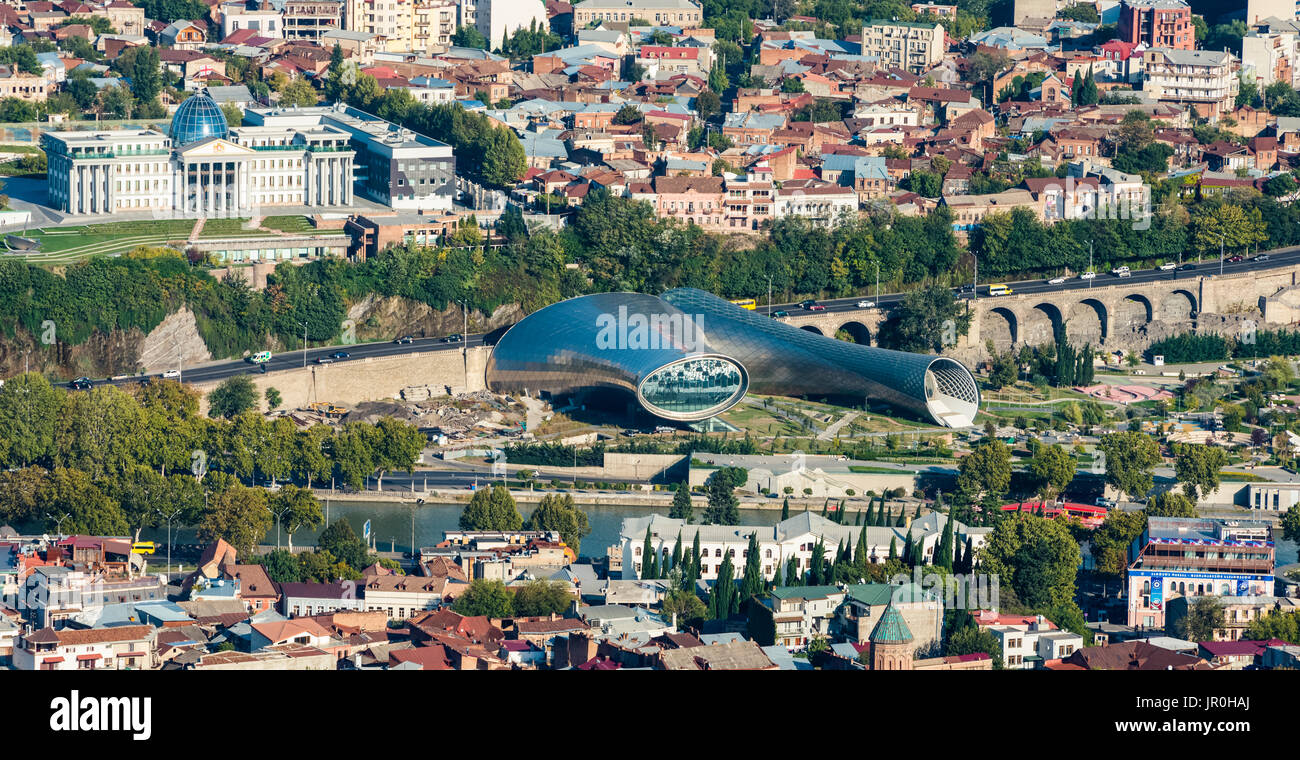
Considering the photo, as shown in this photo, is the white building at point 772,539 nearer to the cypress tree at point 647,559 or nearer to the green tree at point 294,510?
the cypress tree at point 647,559

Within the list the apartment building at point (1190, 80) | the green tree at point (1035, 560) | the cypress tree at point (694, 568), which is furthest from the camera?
the apartment building at point (1190, 80)

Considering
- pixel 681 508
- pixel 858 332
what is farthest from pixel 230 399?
pixel 858 332

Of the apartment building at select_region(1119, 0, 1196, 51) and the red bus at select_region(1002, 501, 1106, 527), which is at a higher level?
the apartment building at select_region(1119, 0, 1196, 51)

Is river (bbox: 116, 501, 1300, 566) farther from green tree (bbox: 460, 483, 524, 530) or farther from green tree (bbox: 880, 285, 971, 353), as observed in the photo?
green tree (bbox: 880, 285, 971, 353)

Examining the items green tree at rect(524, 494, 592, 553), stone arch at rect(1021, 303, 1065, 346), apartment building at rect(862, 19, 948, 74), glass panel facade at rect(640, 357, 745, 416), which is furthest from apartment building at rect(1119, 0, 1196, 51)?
green tree at rect(524, 494, 592, 553)

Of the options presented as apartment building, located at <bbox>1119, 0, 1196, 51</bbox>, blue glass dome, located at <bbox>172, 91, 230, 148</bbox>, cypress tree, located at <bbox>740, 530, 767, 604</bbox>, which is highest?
apartment building, located at <bbox>1119, 0, 1196, 51</bbox>

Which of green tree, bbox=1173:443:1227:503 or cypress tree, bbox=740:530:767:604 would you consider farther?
green tree, bbox=1173:443:1227:503

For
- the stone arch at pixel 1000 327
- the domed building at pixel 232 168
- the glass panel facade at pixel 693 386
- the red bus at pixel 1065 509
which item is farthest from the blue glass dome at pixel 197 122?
the red bus at pixel 1065 509
